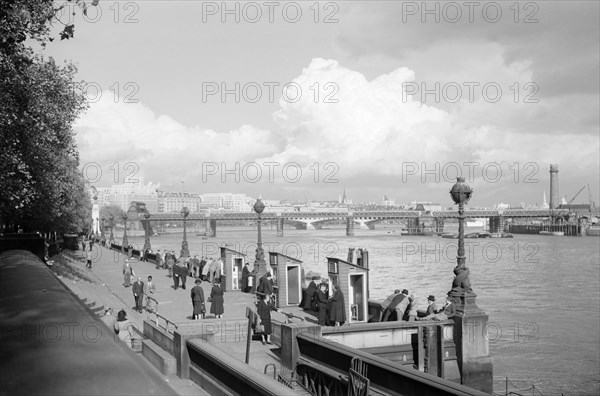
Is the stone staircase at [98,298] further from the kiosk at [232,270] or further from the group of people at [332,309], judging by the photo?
the group of people at [332,309]

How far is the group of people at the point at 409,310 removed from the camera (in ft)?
56.7

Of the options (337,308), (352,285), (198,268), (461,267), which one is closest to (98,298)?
(352,285)

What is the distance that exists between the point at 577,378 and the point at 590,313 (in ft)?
54.6

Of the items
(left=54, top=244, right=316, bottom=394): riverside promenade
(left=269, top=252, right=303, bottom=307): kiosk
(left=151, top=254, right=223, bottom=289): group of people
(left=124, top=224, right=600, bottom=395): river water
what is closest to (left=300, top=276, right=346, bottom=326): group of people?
(left=54, top=244, right=316, bottom=394): riverside promenade

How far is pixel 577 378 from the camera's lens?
22344 millimetres

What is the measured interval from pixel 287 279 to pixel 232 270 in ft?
20.9

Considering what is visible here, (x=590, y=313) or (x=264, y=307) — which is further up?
(x=264, y=307)

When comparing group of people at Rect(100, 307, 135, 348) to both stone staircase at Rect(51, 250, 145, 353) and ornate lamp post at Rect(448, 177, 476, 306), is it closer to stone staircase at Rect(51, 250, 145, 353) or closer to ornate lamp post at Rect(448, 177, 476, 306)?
stone staircase at Rect(51, 250, 145, 353)

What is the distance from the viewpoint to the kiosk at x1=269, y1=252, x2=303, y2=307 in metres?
22.9

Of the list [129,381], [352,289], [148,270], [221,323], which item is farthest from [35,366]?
[148,270]

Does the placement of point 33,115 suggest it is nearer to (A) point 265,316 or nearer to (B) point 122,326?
(B) point 122,326

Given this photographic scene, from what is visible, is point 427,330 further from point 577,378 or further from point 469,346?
point 577,378

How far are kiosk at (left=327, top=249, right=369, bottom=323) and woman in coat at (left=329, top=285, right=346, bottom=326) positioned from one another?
4.10ft

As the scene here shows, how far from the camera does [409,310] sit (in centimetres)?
1805
